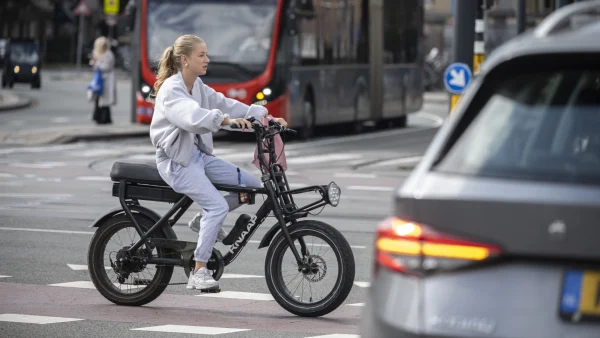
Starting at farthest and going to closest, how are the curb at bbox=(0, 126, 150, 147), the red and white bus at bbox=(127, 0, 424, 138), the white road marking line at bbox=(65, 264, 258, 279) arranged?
the red and white bus at bbox=(127, 0, 424, 138)
the curb at bbox=(0, 126, 150, 147)
the white road marking line at bbox=(65, 264, 258, 279)

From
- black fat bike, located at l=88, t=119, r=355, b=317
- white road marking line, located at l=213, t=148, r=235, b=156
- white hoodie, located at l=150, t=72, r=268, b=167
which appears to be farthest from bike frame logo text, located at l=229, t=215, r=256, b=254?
white road marking line, located at l=213, t=148, r=235, b=156

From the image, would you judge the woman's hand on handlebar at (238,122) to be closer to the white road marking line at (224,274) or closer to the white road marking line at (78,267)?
the white road marking line at (224,274)

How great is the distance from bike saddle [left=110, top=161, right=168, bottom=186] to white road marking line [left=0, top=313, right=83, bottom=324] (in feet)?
2.88

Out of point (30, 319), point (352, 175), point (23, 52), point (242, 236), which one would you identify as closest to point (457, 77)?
point (352, 175)

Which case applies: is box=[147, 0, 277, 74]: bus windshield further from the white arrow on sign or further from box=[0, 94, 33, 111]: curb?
box=[0, 94, 33, 111]: curb

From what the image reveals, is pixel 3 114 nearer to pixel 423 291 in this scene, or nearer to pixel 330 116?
pixel 330 116

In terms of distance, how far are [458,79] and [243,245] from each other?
11.8m

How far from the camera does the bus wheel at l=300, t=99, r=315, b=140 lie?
86.3ft

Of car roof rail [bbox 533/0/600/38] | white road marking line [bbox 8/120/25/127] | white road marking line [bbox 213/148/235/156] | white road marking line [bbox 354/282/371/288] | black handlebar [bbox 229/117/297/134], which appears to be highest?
car roof rail [bbox 533/0/600/38]

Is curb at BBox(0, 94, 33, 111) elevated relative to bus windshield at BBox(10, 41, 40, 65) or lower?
lower

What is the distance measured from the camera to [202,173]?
26.4 ft

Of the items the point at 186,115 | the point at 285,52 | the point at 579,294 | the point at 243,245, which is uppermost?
the point at 186,115

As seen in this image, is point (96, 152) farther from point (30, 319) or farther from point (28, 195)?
point (30, 319)

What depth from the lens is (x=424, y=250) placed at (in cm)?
382
